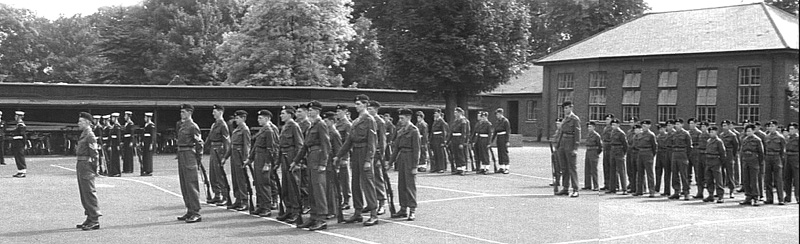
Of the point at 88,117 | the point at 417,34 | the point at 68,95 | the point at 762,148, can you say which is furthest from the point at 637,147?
the point at 68,95

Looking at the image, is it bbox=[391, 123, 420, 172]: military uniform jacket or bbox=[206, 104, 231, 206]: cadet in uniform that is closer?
bbox=[391, 123, 420, 172]: military uniform jacket

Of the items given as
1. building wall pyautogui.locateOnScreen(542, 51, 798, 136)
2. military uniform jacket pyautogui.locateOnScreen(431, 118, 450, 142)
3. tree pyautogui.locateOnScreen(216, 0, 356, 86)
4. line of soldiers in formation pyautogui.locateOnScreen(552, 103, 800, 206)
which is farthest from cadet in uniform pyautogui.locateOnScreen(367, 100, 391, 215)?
tree pyautogui.locateOnScreen(216, 0, 356, 86)

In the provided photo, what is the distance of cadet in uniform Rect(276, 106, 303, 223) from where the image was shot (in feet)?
38.4

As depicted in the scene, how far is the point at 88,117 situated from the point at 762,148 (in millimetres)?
10977

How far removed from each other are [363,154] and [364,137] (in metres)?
0.27

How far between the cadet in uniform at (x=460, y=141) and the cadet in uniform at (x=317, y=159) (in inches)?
399

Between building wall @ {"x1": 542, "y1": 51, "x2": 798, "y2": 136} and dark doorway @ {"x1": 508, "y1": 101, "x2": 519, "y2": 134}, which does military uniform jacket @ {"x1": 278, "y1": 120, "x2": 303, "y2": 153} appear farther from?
dark doorway @ {"x1": 508, "y1": 101, "x2": 519, "y2": 134}

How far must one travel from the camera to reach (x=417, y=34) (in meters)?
31.1

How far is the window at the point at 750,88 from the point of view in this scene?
597cm

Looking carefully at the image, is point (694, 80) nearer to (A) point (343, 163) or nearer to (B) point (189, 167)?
(A) point (343, 163)

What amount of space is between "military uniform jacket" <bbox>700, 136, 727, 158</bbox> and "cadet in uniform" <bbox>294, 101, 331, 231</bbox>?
22.6 feet

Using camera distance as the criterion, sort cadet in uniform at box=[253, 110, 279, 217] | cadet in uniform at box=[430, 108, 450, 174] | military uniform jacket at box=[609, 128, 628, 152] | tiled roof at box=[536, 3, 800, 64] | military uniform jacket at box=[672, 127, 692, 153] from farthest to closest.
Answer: cadet in uniform at box=[430, 108, 450, 174] < military uniform jacket at box=[609, 128, 628, 152] < military uniform jacket at box=[672, 127, 692, 153] < cadet in uniform at box=[253, 110, 279, 217] < tiled roof at box=[536, 3, 800, 64]

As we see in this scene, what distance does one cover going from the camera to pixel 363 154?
459 inches

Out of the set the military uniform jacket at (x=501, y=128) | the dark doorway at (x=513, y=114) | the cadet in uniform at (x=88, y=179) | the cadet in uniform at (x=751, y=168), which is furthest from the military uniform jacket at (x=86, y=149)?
the dark doorway at (x=513, y=114)
